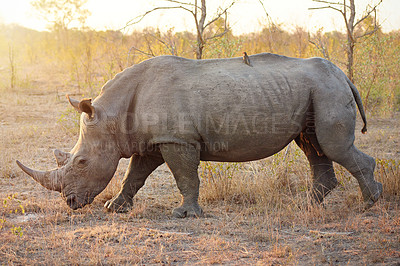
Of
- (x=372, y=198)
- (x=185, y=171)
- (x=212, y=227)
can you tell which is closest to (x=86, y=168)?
(x=185, y=171)

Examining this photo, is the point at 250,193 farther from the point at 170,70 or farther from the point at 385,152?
the point at 385,152

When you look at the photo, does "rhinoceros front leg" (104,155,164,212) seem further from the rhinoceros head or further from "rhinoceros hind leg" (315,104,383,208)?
"rhinoceros hind leg" (315,104,383,208)

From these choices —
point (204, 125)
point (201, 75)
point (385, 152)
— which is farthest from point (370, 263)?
point (385, 152)

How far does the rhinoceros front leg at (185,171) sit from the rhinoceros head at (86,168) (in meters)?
0.69

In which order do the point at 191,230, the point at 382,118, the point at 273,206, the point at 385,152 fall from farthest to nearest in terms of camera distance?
the point at 382,118
the point at 385,152
the point at 273,206
the point at 191,230

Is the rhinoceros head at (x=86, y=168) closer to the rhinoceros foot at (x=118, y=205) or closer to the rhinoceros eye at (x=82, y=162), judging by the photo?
the rhinoceros eye at (x=82, y=162)

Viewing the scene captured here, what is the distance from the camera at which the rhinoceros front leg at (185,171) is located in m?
5.21

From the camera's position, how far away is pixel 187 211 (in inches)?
209

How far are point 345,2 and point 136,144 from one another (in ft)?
19.2

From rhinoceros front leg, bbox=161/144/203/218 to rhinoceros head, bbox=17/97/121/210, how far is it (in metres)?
0.69

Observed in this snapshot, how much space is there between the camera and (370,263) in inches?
147

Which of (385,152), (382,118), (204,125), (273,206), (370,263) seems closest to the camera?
(370,263)

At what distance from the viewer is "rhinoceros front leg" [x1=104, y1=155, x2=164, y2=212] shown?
5.71m

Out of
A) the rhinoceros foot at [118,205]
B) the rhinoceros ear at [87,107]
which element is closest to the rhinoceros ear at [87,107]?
the rhinoceros ear at [87,107]
